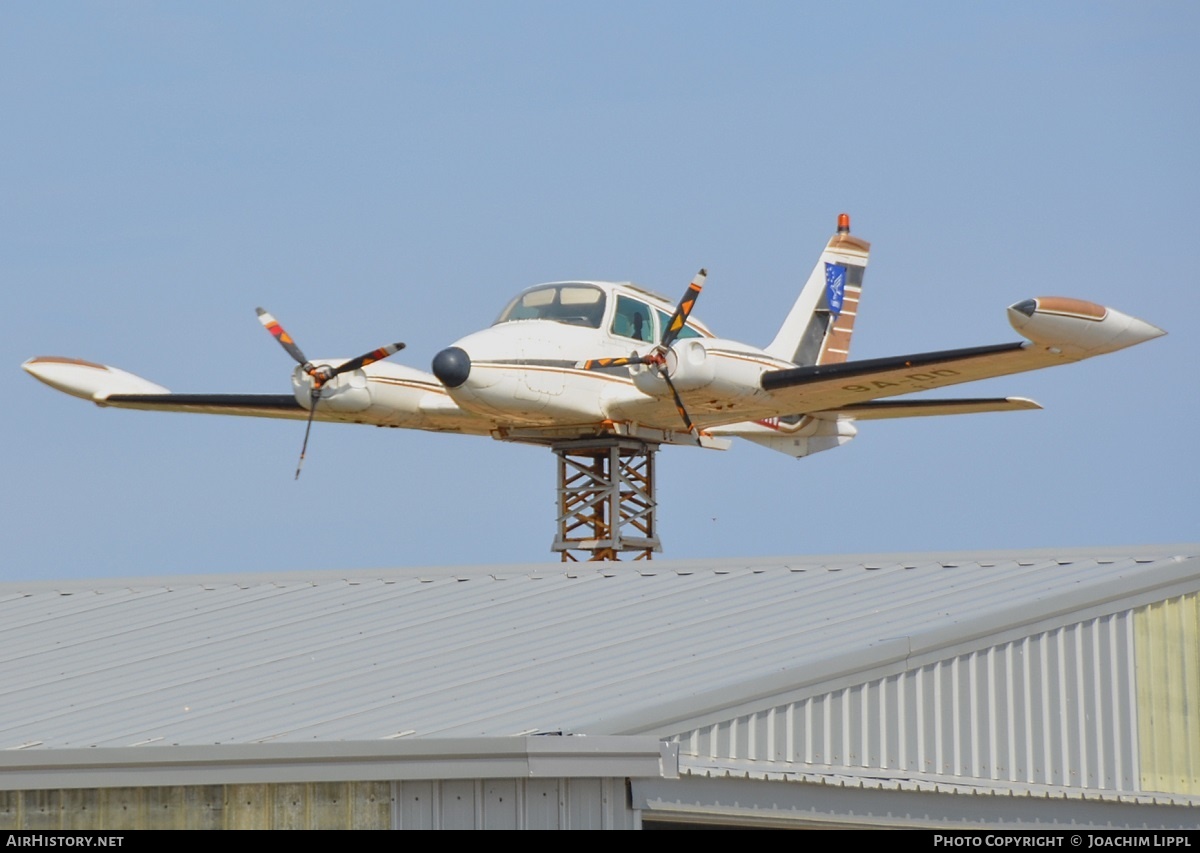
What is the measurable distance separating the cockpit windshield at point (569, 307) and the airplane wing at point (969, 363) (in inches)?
118

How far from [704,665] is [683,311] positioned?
1982 cm

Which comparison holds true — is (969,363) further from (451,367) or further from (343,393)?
(343,393)

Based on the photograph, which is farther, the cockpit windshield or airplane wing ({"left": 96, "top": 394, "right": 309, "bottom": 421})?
airplane wing ({"left": 96, "top": 394, "right": 309, "bottom": 421})

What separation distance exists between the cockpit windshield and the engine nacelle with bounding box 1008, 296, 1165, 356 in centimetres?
819

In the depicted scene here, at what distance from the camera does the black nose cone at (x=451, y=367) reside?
30.9 metres

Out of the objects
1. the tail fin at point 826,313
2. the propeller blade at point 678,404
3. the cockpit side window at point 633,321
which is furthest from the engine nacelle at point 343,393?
the tail fin at point 826,313

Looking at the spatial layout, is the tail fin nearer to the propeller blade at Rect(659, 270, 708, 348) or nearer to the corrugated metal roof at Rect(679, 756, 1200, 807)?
the propeller blade at Rect(659, 270, 708, 348)

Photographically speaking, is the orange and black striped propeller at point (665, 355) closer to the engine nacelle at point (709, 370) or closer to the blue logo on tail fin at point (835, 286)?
the engine nacelle at point (709, 370)

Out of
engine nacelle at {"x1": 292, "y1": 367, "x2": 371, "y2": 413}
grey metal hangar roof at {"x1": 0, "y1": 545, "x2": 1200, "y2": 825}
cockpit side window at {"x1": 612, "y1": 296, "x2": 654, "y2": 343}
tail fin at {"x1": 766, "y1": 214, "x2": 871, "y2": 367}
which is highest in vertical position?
tail fin at {"x1": 766, "y1": 214, "x2": 871, "y2": 367}

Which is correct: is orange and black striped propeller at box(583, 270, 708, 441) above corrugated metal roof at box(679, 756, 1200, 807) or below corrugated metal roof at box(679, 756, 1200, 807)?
above

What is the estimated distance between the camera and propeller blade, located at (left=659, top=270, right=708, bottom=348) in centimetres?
3222

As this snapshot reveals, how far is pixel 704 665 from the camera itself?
13.1m

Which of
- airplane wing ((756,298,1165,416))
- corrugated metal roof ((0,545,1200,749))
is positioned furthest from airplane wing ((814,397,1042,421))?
corrugated metal roof ((0,545,1200,749))

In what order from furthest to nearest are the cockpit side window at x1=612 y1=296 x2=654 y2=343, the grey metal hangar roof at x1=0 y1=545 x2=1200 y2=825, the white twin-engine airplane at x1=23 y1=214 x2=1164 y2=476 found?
the cockpit side window at x1=612 y1=296 x2=654 y2=343
the white twin-engine airplane at x1=23 y1=214 x2=1164 y2=476
the grey metal hangar roof at x1=0 y1=545 x2=1200 y2=825
